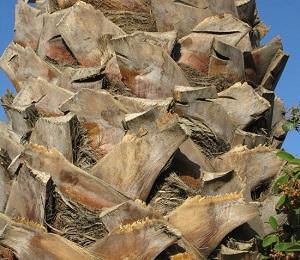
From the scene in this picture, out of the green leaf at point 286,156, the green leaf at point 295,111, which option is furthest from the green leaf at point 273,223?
the green leaf at point 295,111

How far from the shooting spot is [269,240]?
10.4 feet

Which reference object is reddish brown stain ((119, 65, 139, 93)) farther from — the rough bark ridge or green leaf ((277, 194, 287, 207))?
green leaf ((277, 194, 287, 207))

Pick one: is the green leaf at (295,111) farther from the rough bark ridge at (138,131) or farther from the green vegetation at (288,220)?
the green vegetation at (288,220)

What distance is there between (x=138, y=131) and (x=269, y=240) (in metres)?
0.90

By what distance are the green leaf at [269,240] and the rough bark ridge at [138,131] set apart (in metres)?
0.10

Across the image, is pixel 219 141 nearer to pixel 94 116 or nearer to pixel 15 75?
pixel 94 116

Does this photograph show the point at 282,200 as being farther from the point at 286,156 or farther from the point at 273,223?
the point at 286,156

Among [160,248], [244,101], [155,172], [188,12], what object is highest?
[188,12]

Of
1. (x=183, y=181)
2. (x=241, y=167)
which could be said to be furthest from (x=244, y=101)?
(x=183, y=181)

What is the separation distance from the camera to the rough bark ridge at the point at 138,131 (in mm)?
3098

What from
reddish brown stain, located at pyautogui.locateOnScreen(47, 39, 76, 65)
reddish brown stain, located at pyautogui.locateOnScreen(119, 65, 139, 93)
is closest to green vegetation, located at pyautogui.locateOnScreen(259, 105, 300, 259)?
reddish brown stain, located at pyautogui.locateOnScreen(119, 65, 139, 93)

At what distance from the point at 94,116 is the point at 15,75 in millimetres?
1132

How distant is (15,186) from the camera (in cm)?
335

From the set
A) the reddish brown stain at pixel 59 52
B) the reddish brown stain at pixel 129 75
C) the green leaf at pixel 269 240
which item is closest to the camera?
the green leaf at pixel 269 240
